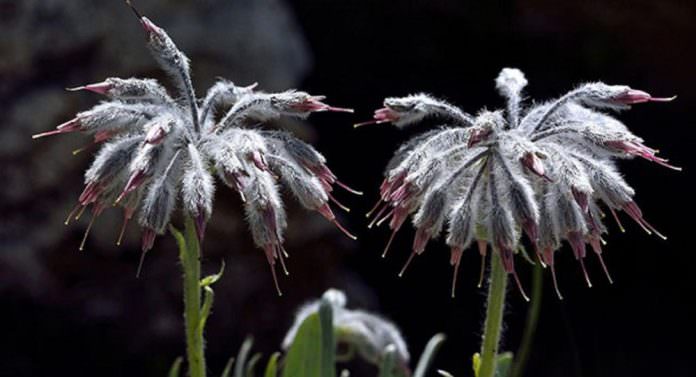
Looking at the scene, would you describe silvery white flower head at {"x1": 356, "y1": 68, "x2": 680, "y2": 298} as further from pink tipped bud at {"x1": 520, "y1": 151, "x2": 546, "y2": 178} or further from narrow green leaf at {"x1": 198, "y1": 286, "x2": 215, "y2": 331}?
narrow green leaf at {"x1": 198, "y1": 286, "x2": 215, "y2": 331}

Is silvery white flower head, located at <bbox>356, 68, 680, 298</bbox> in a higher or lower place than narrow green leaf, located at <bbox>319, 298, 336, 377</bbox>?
higher

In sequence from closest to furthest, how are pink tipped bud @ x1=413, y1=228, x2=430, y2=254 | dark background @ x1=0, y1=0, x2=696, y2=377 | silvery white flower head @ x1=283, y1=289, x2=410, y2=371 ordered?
pink tipped bud @ x1=413, y1=228, x2=430, y2=254, silvery white flower head @ x1=283, y1=289, x2=410, y2=371, dark background @ x1=0, y1=0, x2=696, y2=377

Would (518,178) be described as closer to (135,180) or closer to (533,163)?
(533,163)

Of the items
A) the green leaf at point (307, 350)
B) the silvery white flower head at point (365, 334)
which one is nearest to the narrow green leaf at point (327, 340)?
the green leaf at point (307, 350)

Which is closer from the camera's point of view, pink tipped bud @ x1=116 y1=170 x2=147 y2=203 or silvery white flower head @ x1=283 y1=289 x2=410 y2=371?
pink tipped bud @ x1=116 y1=170 x2=147 y2=203

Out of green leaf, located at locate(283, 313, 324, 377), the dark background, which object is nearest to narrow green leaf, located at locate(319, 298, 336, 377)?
green leaf, located at locate(283, 313, 324, 377)

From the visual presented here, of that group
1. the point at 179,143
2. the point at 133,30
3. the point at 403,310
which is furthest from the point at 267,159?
the point at 403,310
